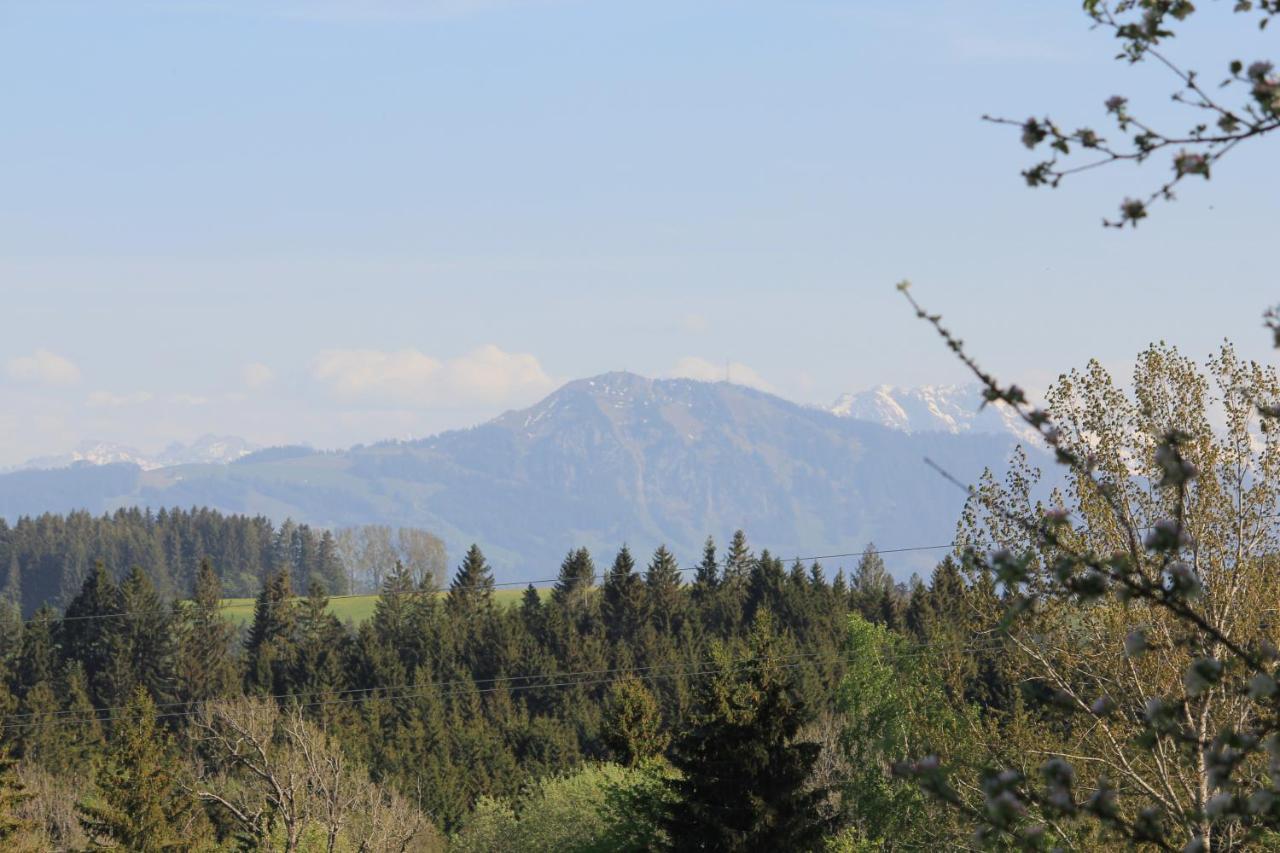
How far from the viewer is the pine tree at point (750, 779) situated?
117 feet

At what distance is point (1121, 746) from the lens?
2633cm

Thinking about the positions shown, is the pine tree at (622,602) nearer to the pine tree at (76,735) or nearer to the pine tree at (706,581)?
the pine tree at (706,581)

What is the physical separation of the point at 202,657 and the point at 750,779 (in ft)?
324

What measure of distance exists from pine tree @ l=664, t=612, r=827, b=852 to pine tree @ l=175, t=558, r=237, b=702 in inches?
3250

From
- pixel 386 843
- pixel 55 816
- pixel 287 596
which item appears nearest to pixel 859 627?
pixel 386 843

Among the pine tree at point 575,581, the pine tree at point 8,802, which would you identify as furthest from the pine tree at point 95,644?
the pine tree at point 8,802

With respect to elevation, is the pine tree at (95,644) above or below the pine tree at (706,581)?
below

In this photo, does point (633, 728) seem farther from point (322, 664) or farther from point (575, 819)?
point (322, 664)

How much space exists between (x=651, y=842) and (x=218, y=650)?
95.2 meters

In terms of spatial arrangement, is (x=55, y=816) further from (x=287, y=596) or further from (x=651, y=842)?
(x=287, y=596)

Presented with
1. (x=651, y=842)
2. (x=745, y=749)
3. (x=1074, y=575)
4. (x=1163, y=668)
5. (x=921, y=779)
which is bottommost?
(x=651, y=842)

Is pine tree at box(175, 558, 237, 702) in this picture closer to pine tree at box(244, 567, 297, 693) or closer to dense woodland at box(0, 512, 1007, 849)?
dense woodland at box(0, 512, 1007, 849)

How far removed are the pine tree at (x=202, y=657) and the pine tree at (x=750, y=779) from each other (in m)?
82.6

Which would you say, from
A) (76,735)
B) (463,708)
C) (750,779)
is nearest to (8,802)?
(750,779)
